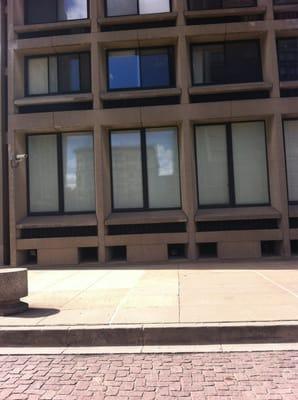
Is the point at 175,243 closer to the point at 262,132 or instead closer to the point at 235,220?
the point at 235,220

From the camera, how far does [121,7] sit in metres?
15.1

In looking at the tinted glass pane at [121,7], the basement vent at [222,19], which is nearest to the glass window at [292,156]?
the basement vent at [222,19]

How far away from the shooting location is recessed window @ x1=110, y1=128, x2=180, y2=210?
48.5 feet

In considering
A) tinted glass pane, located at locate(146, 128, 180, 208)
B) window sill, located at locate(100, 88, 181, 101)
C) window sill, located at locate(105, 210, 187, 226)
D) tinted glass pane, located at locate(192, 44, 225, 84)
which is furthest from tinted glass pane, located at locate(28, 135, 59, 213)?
tinted glass pane, located at locate(192, 44, 225, 84)

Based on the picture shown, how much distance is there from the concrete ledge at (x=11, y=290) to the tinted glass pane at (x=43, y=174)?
25.4 ft

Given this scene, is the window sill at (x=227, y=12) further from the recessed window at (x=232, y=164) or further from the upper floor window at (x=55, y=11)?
A: the upper floor window at (x=55, y=11)

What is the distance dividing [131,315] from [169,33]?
10.4m

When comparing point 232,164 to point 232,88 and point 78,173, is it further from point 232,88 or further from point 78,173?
point 78,173

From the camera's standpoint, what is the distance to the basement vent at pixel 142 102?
14531 mm

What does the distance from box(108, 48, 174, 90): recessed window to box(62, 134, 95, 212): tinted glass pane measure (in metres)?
2.24

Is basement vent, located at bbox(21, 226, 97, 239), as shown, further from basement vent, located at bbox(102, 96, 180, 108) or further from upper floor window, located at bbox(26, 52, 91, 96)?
upper floor window, located at bbox(26, 52, 91, 96)

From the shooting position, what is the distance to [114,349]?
6.04 metres

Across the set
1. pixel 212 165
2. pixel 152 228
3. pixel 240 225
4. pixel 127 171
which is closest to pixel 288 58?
pixel 212 165

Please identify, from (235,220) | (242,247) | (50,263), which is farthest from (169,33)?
(50,263)
